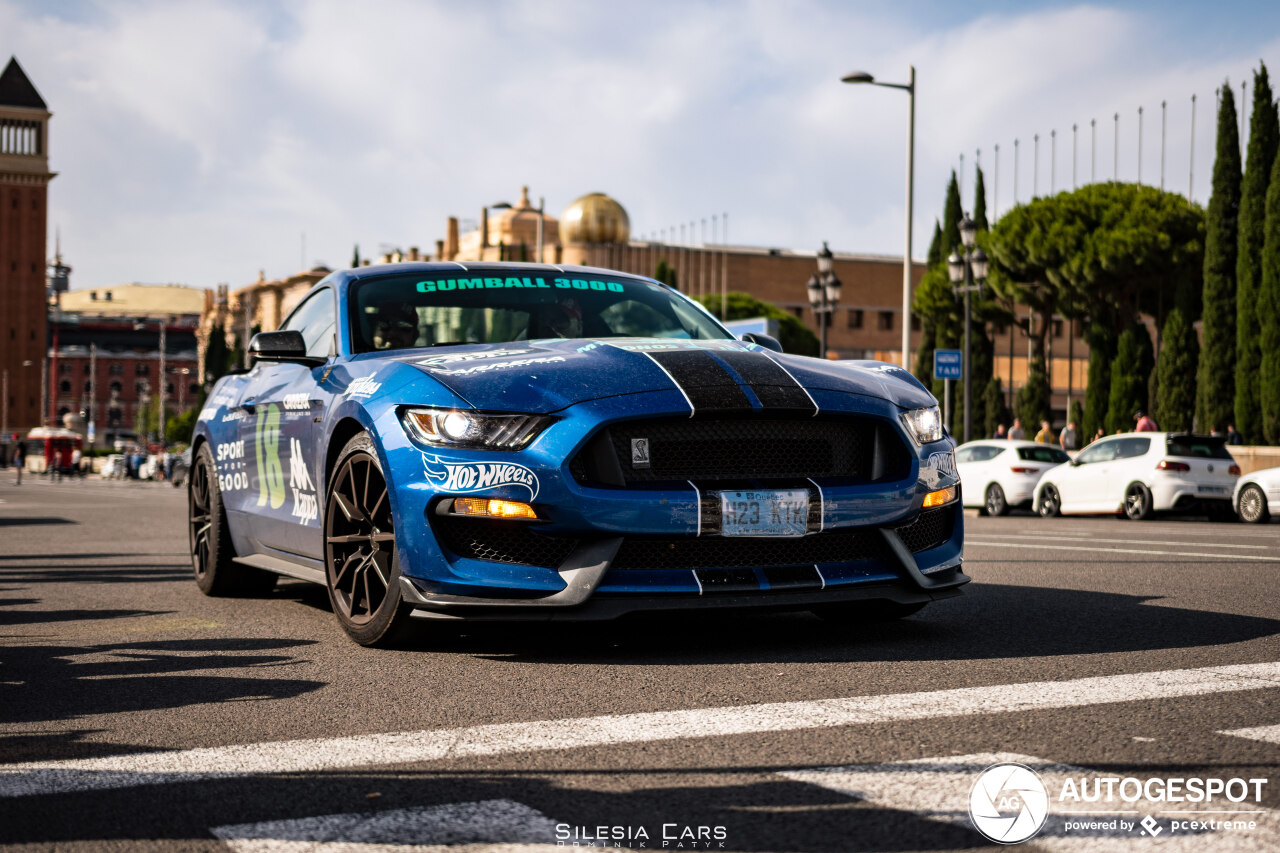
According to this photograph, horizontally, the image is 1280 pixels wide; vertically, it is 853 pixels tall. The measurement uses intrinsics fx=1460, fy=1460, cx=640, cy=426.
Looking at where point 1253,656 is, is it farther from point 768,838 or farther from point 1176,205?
point 1176,205

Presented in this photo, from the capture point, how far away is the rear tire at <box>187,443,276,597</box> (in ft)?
25.4

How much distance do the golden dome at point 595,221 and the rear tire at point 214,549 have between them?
81.7m

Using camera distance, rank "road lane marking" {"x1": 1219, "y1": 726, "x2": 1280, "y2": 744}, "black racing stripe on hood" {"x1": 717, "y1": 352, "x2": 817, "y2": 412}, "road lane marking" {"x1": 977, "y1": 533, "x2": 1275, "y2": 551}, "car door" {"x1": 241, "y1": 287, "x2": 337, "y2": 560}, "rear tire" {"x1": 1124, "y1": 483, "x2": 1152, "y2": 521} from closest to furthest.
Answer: "road lane marking" {"x1": 1219, "y1": 726, "x2": 1280, "y2": 744}, "black racing stripe on hood" {"x1": 717, "y1": 352, "x2": 817, "y2": 412}, "car door" {"x1": 241, "y1": 287, "x2": 337, "y2": 560}, "road lane marking" {"x1": 977, "y1": 533, "x2": 1275, "y2": 551}, "rear tire" {"x1": 1124, "y1": 483, "x2": 1152, "y2": 521}

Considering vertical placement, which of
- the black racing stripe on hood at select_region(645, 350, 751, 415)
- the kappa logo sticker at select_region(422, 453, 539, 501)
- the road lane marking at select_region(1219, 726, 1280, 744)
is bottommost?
the road lane marking at select_region(1219, 726, 1280, 744)

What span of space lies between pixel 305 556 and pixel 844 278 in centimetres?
9531

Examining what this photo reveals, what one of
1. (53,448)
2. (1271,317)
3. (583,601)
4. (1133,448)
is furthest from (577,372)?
(53,448)

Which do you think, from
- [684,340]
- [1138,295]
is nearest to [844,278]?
[1138,295]

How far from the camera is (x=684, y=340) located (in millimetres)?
6105

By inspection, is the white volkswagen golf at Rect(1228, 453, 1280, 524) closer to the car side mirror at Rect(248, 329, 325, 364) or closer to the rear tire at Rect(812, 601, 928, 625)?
the rear tire at Rect(812, 601, 928, 625)

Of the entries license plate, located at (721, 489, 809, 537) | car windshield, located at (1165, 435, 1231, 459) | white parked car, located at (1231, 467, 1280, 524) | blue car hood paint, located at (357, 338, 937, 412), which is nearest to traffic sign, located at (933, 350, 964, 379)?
car windshield, located at (1165, 435, 1231, 459)

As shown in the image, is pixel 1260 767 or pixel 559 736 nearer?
pixel 1260 767

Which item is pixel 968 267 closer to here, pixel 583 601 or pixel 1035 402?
pixel 1035 402

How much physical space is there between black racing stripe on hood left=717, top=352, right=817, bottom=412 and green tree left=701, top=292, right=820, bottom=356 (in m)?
78.1

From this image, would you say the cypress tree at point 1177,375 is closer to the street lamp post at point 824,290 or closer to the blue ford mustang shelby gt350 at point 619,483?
the street lamp post at point 824,290
